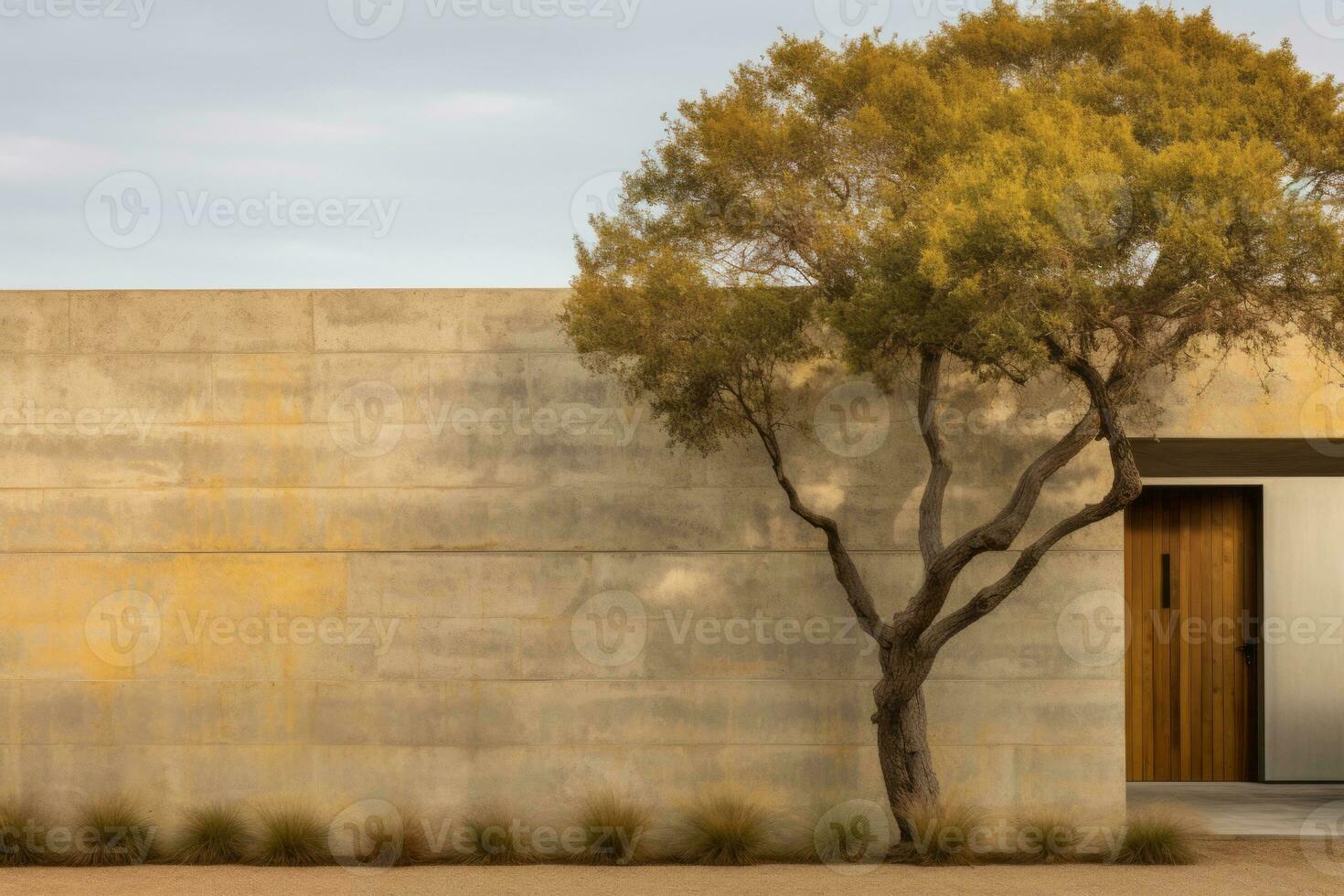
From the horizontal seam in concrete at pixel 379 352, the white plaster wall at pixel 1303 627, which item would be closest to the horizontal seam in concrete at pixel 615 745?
the horizontal seam in concrete at pixel 379 352

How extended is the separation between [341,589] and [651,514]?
229cm

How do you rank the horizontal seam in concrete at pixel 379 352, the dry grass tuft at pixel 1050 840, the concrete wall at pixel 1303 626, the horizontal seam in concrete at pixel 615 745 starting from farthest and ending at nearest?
1. the concrete wall at pixel 1303 626
2. the horizontal seam in concrete at pixel 379 352
3. the horizontal seam in concrete at pixel 615 745
4. the dry grass tuft at pixel 1050 840

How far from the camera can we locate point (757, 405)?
820cm

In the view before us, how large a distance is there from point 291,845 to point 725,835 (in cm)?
288

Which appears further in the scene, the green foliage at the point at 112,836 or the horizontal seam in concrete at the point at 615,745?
the horizontal seam in concrete at the point at 615,745

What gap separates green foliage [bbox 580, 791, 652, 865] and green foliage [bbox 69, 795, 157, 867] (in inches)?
118

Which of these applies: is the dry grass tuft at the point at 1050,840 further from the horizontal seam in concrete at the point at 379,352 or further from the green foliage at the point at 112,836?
the green foliage at the point at 112,836

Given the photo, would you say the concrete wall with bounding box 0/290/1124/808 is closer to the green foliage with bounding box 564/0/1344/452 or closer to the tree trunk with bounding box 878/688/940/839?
the tree trunk with bounding box 878/688/940/839

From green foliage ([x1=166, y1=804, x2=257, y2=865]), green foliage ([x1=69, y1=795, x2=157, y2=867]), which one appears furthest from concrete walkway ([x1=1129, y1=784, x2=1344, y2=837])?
green foliage ([x1=69, y1=795, x2=157, y2=867])

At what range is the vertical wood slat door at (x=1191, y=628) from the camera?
12.3 meters

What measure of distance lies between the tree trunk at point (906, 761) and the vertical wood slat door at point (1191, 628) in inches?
183

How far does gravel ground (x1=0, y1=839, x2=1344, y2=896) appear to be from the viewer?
24.7ft

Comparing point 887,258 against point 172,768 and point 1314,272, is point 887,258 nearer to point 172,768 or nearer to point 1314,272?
point 1314,272

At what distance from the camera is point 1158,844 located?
8.38 meters
